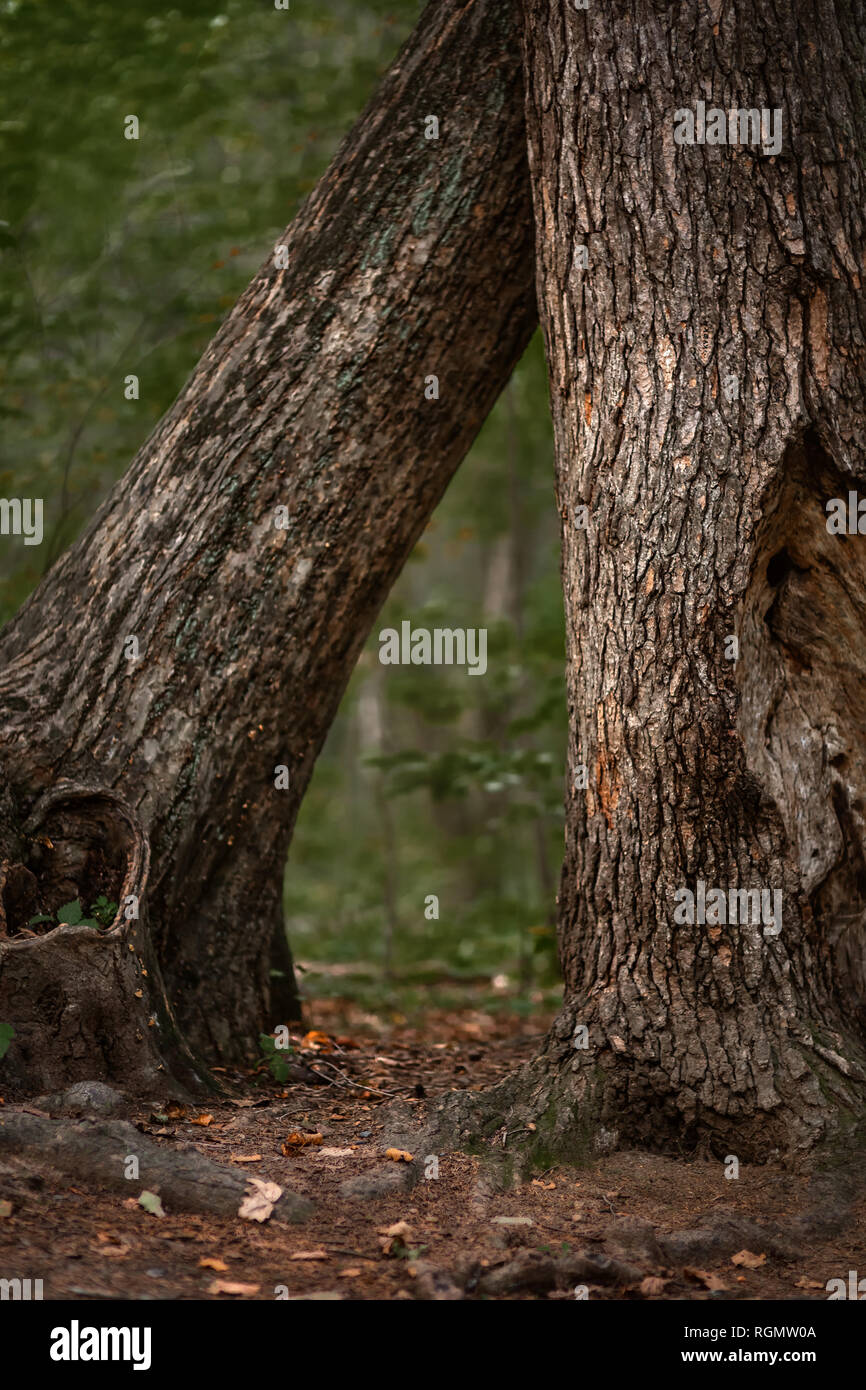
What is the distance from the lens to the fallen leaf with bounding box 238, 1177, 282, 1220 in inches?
112

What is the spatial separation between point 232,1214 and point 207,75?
7391 millimetres

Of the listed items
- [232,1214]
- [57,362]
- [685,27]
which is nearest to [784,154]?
[685,27]

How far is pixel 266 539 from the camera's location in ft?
13.4

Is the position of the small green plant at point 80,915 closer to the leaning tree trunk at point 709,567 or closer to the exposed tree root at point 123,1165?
the exposed tree root at point 123,1165

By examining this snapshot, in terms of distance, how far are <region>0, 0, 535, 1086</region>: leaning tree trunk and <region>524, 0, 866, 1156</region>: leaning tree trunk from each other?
813mm

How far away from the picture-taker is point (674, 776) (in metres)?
3.37

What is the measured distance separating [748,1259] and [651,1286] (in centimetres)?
36

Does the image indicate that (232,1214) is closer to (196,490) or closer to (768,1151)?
(768,1151)

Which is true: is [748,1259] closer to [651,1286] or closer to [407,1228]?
[651,1286]

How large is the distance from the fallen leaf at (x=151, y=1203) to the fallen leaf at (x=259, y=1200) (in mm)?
217

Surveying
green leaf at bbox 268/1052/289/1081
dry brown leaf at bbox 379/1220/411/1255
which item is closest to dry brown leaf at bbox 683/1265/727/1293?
dry brown leaf at bbox 379/1220/411/1255

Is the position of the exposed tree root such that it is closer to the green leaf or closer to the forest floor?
the forest floor

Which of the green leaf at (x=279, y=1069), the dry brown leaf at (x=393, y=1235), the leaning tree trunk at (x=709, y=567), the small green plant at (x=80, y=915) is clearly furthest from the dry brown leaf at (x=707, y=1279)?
the small green plant at (x=80, y=915)

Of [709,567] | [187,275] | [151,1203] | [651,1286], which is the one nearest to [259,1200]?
[151,1203]
